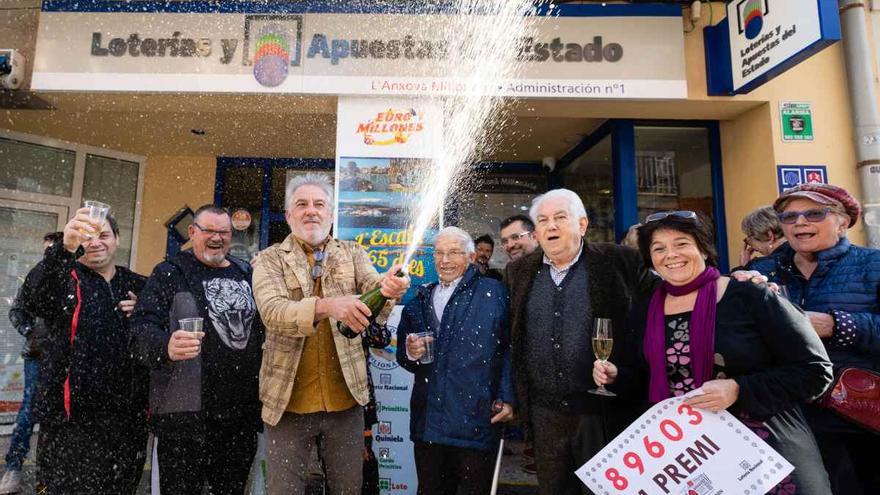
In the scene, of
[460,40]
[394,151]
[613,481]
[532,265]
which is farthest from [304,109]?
[613,481]

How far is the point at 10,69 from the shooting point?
6.04 m

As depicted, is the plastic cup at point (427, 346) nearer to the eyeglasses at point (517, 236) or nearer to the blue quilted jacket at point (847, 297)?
the eyeglasses at point (517, 236)

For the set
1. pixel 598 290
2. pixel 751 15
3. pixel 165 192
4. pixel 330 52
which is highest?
pixel 751 15

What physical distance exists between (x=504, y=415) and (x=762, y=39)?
498cm

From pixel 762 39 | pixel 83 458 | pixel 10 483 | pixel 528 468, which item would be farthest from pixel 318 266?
pixel 762 39

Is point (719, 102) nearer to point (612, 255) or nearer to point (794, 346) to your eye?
point (612, 255)

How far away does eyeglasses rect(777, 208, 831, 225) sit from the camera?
264 cm

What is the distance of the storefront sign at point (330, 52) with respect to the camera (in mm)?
5816

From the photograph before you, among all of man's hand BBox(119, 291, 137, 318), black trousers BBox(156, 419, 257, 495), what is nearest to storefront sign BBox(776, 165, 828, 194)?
black trousers BBox(156, 419, 257, 495)

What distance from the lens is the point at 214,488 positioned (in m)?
3.31

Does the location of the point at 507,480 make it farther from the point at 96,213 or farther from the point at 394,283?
the point at 96,213

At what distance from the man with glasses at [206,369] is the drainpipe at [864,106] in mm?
6756

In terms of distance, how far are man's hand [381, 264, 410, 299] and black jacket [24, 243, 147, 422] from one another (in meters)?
1.68

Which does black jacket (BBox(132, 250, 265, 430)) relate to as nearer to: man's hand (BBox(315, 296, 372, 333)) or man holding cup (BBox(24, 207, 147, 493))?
man holding cup (BBox(24, 207, 147, 493))
